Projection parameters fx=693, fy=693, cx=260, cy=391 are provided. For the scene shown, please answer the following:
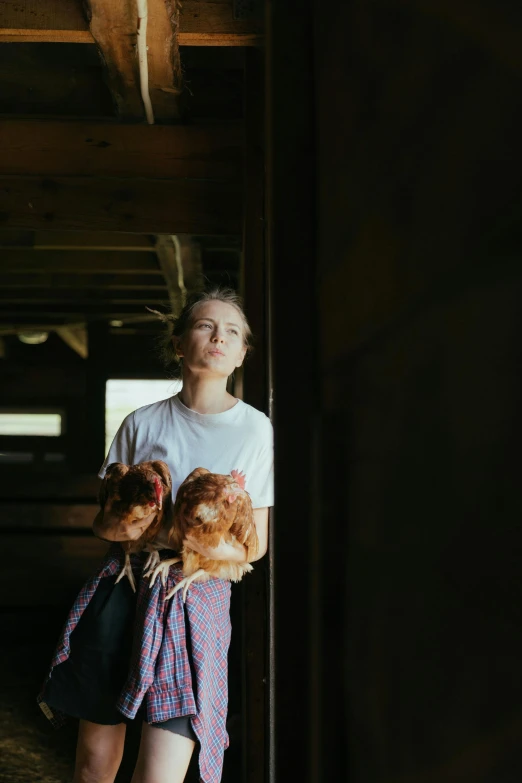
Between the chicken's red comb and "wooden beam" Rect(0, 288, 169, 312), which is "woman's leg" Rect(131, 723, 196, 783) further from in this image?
"wooden beam" Rect(0, 288, 169, 312)

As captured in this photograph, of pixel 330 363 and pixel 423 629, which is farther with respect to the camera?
pixel 330 363

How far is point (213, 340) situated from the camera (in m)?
1.32

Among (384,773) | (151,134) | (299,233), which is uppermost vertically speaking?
(151,134)

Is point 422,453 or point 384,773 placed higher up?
point 422,453

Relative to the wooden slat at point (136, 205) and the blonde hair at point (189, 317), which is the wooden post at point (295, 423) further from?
the wooden slat at point (136, 205)

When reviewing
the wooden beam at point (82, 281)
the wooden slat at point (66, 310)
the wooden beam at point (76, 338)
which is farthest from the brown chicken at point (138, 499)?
the wooden beam at point (76, 338)

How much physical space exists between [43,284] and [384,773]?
13.2 ft

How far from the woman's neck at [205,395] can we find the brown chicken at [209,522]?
14cm

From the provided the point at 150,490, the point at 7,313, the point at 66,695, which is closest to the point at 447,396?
the point at 150,490

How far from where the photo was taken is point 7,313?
462 cm

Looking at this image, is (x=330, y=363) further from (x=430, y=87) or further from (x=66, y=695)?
(x=66, y=695)

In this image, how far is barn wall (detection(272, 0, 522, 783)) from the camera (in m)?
0.20

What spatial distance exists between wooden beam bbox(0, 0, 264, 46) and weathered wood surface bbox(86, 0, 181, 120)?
54 mm

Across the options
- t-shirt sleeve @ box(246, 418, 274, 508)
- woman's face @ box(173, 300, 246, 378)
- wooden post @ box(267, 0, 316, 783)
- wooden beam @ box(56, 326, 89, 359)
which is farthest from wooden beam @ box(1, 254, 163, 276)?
wooden post @ box(267, 0, 316, 783)
